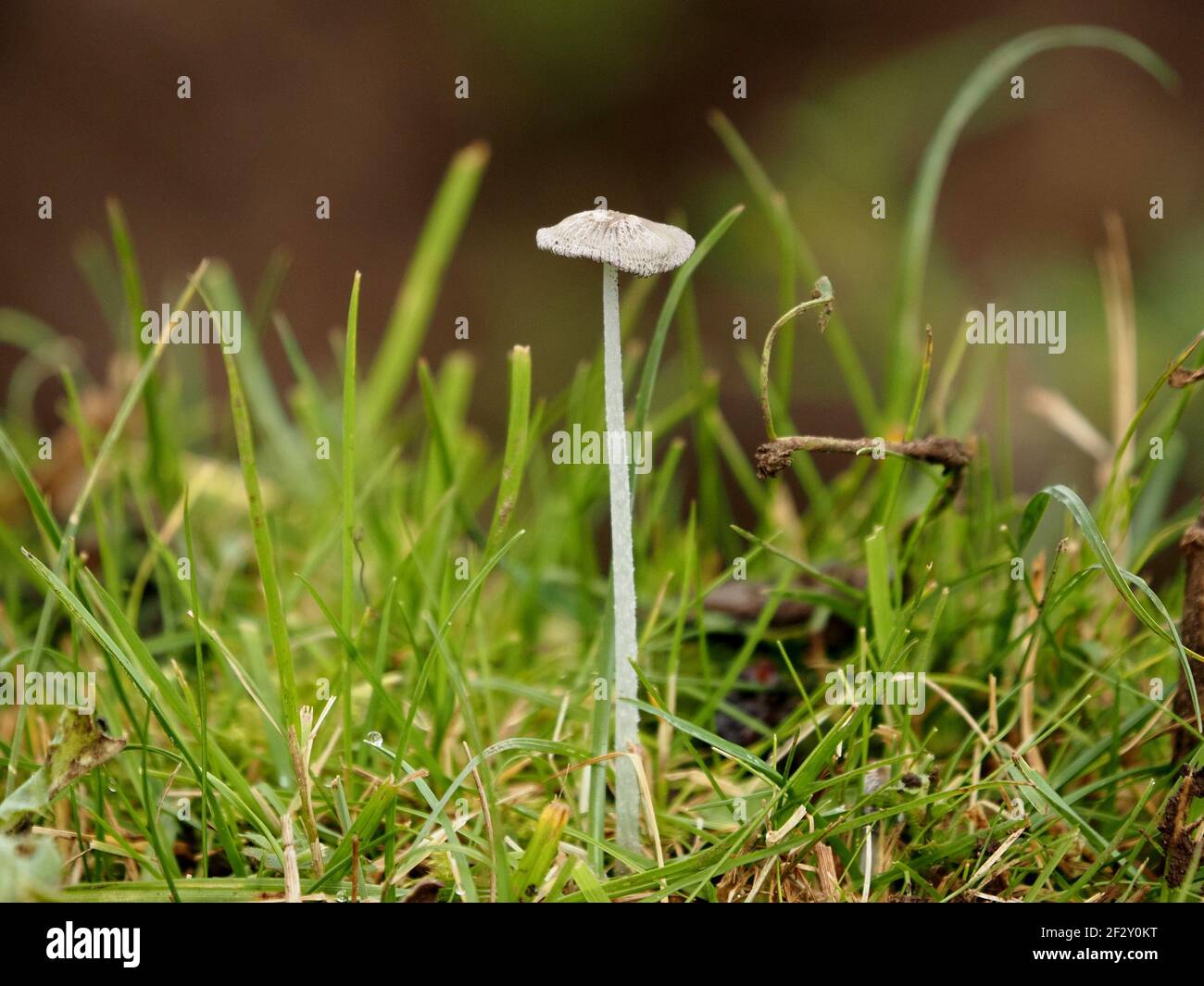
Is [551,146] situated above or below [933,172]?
above

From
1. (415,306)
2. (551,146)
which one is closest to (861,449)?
(415,306)

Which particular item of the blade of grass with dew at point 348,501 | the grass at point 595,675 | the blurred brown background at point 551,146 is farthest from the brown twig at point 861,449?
the blurred brown background at point 551,146

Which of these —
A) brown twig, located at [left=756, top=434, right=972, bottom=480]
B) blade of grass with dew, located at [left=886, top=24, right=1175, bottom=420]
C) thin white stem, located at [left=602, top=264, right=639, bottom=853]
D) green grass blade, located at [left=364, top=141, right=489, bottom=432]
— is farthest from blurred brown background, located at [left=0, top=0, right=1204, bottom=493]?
thin white stem, located at [left=602, top=264, right=639, bottom=853]

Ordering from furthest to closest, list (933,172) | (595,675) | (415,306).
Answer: (415,306), (933,172), (595,675)

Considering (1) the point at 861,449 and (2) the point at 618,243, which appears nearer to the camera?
(2) the point at 618,243

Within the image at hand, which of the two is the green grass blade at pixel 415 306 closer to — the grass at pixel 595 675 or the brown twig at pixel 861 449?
the grass at pixel 595 675

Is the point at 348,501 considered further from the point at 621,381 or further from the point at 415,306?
the point at 415,306

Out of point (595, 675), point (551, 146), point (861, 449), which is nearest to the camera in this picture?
point (861, 449)
